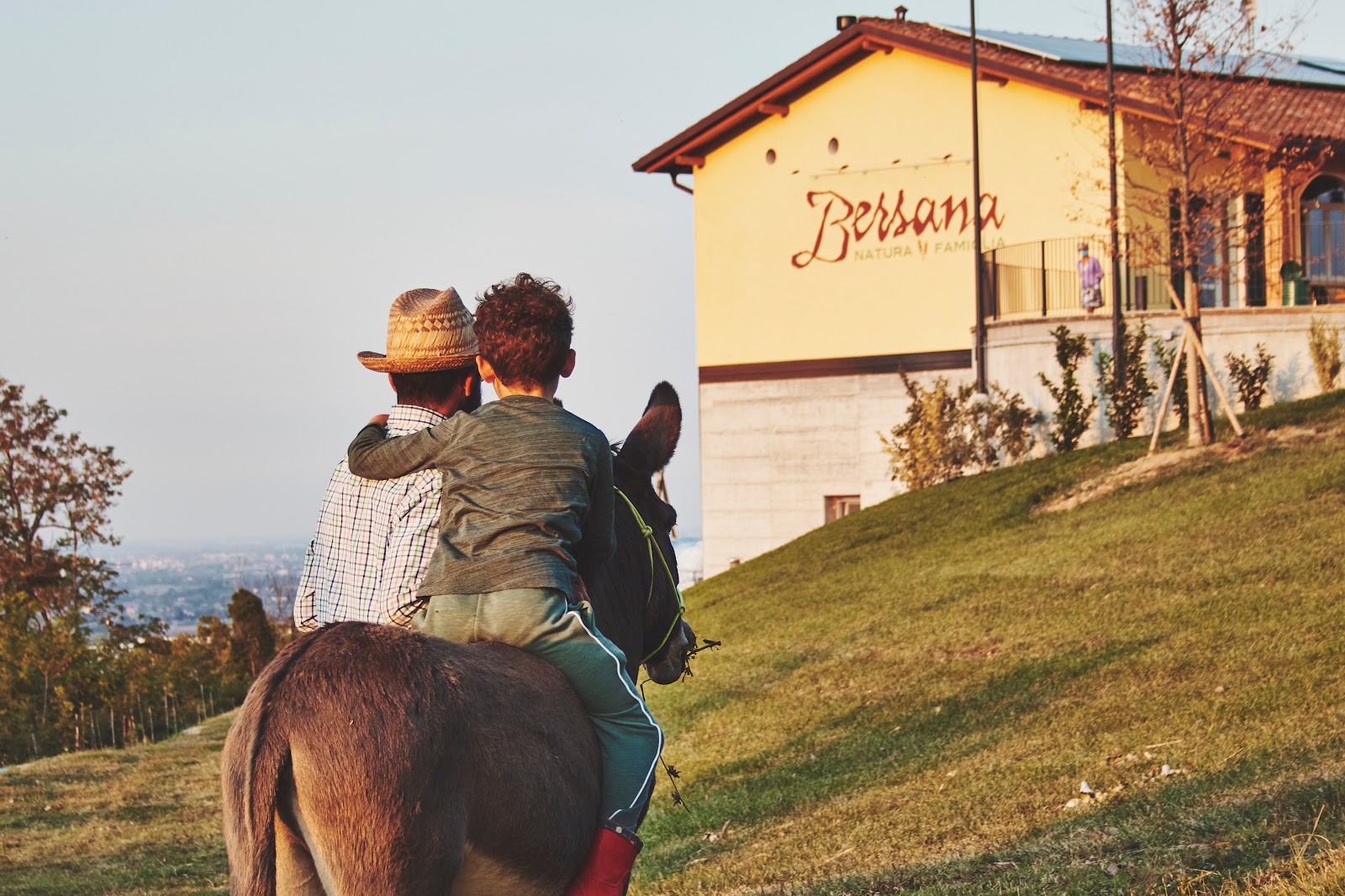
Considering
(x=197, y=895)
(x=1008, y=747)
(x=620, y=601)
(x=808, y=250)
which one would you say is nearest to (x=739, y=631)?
(x=1008, y=747)

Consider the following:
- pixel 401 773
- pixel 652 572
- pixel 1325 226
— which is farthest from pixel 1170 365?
pixel 401 773

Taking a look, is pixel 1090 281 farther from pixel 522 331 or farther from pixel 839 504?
pixel 522 331

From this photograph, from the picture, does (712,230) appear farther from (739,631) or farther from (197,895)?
(197,895)

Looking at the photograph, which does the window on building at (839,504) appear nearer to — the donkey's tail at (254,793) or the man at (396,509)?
the man at (396,509)

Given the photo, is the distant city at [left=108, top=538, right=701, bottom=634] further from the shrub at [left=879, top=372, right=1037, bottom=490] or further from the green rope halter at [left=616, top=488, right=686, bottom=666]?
the shrub at [left=879, top=372, right=1037, bottom=490]

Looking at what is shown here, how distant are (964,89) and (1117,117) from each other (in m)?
4.38

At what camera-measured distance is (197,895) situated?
9.88 meters

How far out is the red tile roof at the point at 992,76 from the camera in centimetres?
2778

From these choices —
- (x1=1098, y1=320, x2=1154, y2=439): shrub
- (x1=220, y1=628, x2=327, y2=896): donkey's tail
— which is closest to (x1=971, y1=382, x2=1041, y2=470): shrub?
(x1=1098, y1=320, x2=1154, y2=439): shrub

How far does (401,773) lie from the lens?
11.0 ft

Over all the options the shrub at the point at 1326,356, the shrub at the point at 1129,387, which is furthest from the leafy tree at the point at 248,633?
the shrub at the point at 1326,356

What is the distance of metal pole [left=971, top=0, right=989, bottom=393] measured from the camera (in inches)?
1116

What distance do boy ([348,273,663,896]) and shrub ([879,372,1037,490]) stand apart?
22.1 metres

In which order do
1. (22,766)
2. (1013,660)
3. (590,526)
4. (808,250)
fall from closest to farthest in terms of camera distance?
1. (590,526)
2. (1013,660)
3. (22,766)
4. (808,250)
